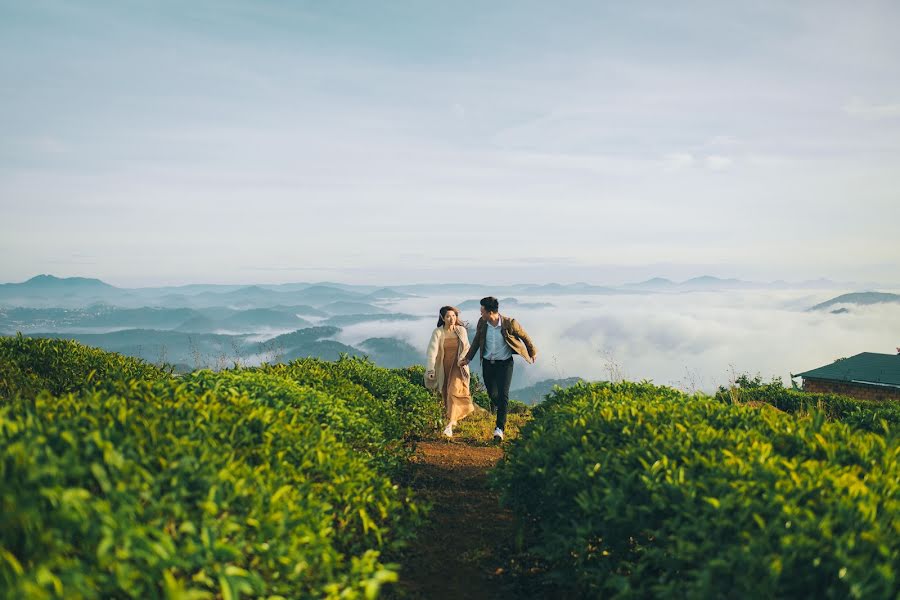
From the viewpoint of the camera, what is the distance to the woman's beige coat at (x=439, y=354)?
10.1 m

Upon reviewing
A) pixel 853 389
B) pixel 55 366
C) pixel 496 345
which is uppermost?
pixel 496 345

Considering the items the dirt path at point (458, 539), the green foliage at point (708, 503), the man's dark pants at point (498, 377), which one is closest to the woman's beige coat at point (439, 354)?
the man's dark pants at point (498, 377)

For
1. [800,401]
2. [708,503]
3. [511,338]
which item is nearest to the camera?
[708,503]

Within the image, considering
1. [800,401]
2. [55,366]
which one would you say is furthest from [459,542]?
[800,401]

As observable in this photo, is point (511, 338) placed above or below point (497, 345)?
above

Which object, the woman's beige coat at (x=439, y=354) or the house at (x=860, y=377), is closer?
the woman's beige coat at (x=439, y=354)

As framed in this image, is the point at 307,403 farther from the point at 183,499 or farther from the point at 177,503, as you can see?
the point at 177,503

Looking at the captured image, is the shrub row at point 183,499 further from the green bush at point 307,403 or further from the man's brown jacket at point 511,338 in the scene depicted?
the man's brown jacket at point 511,338

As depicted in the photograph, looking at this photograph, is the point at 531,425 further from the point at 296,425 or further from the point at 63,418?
the point at 63,418

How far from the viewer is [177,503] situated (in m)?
2.91

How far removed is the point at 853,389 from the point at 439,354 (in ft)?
64.7

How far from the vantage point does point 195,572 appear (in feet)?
10.1

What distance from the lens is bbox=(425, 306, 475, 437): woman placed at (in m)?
10.2

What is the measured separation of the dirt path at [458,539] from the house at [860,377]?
18.4 metres
